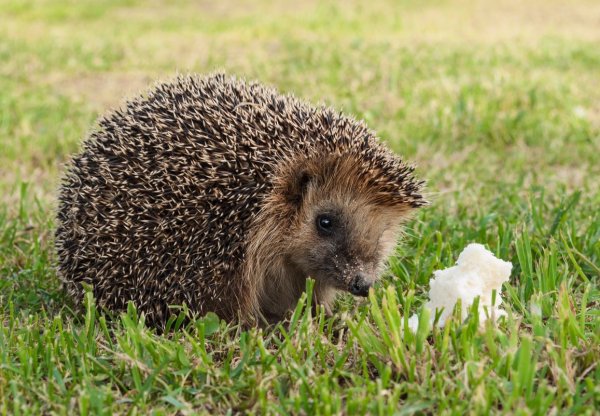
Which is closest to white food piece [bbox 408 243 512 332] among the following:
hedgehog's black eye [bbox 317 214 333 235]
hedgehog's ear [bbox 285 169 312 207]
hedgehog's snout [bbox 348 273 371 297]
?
hedgehog's snout [bbox 348 273 371 297]

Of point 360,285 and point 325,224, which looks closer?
point 360,285

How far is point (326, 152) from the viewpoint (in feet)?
14.2

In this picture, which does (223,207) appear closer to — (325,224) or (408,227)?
(325,224)

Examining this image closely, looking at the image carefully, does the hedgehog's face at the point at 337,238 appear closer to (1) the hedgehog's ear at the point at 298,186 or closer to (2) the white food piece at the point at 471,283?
(1) the hedgehog's ear at the point at 298,186

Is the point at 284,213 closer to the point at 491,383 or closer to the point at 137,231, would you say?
the point at 137,231

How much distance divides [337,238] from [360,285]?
0.29 m

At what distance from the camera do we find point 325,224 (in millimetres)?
4344

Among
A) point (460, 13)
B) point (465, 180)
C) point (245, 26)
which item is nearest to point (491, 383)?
point (465, 180)

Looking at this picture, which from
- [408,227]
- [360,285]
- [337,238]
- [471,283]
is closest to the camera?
[471,283]

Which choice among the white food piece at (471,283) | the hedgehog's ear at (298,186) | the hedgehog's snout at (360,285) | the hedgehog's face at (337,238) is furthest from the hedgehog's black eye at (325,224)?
the white food piece at (471,283)

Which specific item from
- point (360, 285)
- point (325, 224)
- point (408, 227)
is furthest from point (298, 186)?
point (408, 227)

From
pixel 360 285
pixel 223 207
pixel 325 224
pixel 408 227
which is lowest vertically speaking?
pixel 360 285

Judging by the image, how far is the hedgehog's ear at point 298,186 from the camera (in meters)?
4.29

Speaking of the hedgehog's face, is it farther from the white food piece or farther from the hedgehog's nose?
the white food piece
